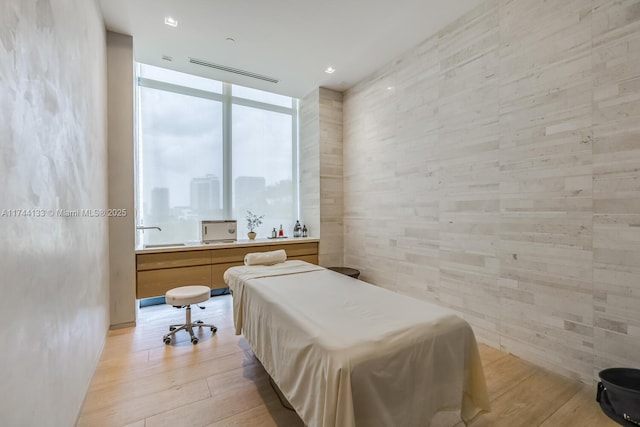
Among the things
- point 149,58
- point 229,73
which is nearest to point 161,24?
point 149,58

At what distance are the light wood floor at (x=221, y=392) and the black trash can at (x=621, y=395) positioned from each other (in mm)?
62

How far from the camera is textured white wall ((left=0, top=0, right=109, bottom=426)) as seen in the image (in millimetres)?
936

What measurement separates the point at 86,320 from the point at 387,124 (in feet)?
11.7

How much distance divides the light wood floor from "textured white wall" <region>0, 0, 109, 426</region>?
0.22 m

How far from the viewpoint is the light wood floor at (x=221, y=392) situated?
1.63m

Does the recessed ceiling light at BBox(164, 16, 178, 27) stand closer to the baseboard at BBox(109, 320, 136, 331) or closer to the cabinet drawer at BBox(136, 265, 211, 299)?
the cabinet drawer at BBox(136, 265, 211, 299)

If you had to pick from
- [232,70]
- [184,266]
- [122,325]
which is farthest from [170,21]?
[122,325]

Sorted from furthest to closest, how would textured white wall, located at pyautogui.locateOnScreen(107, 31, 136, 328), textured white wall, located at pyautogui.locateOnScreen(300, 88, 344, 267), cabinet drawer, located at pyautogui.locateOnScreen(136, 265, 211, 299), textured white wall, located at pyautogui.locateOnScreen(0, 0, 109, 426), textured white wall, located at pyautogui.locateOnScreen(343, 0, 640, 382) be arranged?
textured white wall, located at pyautogui.locateOnScreen(300, 88, 344, 267), cabinet drawer, located at pyautogui.locateOnScreen(136, 265, 211, 299), textured white wall, located at pyautogui.locateOnScreen(107, 31, 136, 328), textured white wall, located at pyautogui.locateOnScreen(343, 0, 640, 382), textured white wall, located at pyautogui.locateOnScreen(0, 0, 109, 426)

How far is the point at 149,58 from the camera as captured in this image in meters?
3.40

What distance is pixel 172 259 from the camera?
10.7 feet

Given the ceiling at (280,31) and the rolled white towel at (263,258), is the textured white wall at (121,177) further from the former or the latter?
the rolled white towel at (263,258)

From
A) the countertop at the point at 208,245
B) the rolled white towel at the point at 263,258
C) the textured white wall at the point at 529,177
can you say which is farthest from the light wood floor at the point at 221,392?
the countertop at the point at 208,245

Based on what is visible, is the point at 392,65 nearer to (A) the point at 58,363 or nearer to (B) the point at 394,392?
(B) the point at 394,392

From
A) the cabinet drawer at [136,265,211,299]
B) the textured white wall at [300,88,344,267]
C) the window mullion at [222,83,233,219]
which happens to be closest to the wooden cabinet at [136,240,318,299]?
the cabinet drawer at [136,265,211,299]
